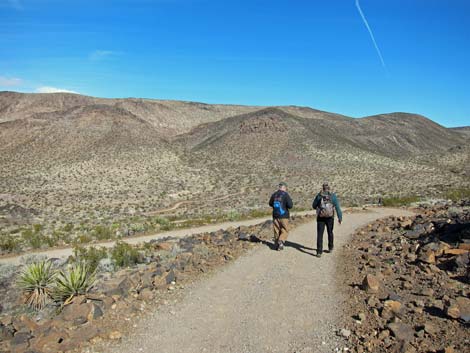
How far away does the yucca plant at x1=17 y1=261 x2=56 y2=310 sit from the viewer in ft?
26.0

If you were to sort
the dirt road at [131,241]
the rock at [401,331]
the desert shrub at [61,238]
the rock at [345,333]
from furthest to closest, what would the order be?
the desert shrub at [61,238]
the dirt road at [131,241]
the rock at [345,333]
the rock at [401,331]

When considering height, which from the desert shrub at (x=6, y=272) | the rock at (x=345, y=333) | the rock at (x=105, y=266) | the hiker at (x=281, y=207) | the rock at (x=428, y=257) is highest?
the hiker at (x=281, y=207)

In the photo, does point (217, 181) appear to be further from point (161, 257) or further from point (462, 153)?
point (462, 153)

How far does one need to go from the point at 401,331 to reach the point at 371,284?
1.80 metres

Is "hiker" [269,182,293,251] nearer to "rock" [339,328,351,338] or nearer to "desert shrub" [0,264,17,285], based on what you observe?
"rock" [339,328,351,338]

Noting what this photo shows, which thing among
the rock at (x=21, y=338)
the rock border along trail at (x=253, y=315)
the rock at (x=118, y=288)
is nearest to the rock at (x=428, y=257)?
the rock border along trail at (x=253, y=315)

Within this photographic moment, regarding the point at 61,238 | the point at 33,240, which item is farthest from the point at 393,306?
the point at 61,238

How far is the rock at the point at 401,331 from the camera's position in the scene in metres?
5.14

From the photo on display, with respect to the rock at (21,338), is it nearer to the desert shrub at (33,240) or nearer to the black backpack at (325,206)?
the black backpack at (325,206)

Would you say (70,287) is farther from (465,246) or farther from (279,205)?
(465,246)

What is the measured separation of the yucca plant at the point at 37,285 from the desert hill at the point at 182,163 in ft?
55.5

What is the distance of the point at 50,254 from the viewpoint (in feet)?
46.9

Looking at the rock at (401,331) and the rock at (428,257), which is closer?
the rock at (401,331)

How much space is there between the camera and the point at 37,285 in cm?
818
